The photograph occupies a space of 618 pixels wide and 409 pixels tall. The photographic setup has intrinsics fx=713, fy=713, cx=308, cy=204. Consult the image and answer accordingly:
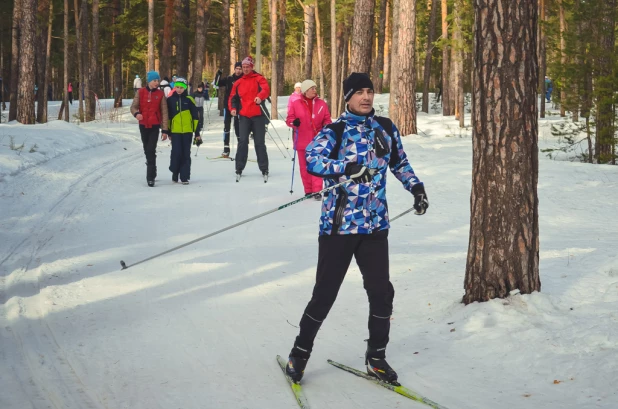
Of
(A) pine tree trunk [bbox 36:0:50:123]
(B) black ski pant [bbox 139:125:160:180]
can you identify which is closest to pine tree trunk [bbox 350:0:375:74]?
(B) black ski pant [bbox 139:125:160:180]

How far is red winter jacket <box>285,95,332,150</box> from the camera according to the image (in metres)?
11.9

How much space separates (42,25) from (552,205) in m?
26.7

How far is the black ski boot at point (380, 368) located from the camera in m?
4.79

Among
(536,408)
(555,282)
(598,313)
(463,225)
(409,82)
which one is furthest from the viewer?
(409,82)

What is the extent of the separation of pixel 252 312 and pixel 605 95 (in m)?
12.3

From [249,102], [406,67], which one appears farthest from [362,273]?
[406,67]

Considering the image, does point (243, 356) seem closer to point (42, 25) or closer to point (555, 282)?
point (555, 282)

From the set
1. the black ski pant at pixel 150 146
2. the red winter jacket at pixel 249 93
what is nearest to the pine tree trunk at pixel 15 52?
the black ski pant at pixel 150 146

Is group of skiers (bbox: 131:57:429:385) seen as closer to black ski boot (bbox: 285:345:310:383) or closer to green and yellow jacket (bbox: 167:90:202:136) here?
black ski boot (bbox: 285:345:310:383)

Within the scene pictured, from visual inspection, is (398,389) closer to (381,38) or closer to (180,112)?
(180,112)

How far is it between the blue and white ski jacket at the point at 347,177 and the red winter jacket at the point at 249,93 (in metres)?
9.14

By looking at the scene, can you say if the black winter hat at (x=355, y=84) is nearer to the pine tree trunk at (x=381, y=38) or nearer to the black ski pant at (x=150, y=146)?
the black ski pant at (x=150, y=146)

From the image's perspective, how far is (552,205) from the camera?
12.1 m

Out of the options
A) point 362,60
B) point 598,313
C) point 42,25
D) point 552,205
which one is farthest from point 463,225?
point 42,25
